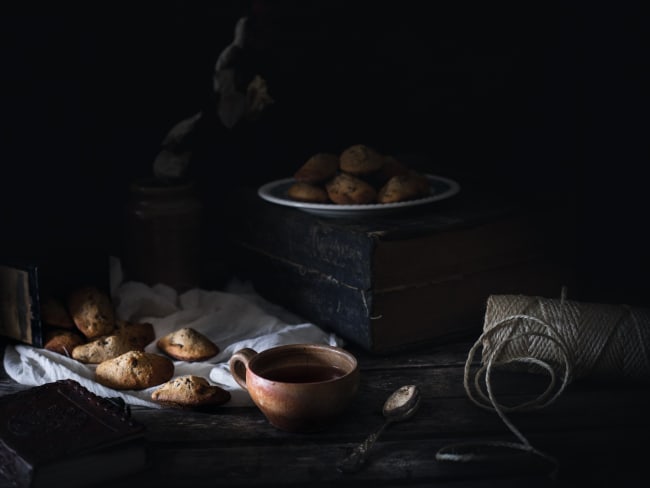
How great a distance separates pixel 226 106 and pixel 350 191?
0.38 m

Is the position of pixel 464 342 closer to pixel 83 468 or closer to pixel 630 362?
pixel 630 362

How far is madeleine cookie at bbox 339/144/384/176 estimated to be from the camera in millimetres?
1803

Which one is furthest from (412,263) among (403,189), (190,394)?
(190,394)

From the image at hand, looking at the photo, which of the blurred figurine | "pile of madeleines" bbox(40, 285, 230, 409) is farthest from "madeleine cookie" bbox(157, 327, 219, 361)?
the blurred figurine

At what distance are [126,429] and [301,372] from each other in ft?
0.99

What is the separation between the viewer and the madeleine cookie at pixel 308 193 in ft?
5.88

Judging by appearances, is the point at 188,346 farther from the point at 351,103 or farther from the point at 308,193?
the point at 351,103

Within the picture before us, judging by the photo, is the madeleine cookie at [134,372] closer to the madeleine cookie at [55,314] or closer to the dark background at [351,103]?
the madeleine cookie at [55,314]

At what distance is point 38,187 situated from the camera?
1.97m

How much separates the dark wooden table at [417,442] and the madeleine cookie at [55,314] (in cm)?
19

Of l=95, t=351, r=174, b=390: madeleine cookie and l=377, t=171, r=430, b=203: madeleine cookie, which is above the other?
l=377, t=171, r=430, b=203: madeleine cookie

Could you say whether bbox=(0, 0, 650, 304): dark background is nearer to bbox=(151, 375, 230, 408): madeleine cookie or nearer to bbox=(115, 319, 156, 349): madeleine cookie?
bbox=(115, 319, 156, 349): madeleine cookie

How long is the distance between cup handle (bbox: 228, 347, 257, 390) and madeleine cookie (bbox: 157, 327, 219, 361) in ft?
0.73

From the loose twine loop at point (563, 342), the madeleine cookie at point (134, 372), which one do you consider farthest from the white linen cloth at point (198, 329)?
the loose twine loop at point (563, 342)
